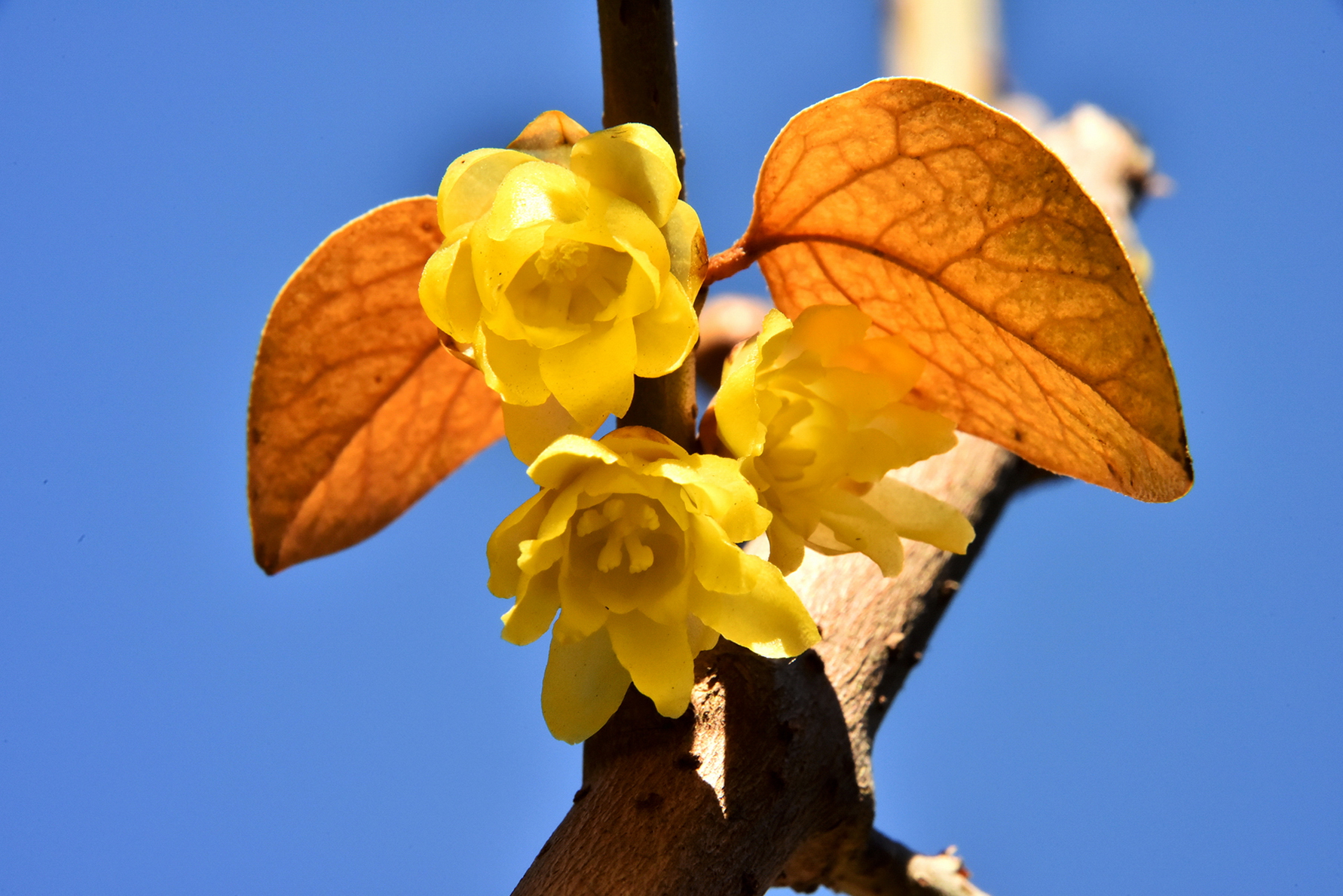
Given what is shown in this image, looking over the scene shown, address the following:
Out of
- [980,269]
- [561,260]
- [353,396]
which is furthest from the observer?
[353,396]

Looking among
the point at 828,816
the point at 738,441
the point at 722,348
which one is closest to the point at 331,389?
the point at 738,441

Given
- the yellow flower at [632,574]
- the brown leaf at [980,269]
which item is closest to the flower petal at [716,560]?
the yellow flower at [632,574]

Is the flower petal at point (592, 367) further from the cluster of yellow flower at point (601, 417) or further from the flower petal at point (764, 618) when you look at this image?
the flower petal at point (764, 618)

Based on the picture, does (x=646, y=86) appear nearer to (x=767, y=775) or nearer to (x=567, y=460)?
(x=567, y=460)

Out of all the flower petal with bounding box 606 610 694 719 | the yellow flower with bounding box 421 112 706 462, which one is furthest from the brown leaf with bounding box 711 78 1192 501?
the flower petal with bounding box 606 610 694 719

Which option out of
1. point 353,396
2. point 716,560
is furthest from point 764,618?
point 353,396

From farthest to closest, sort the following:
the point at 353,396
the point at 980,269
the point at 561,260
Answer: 1. the point at 353,396
2. the point at 980,269
3. the point at 561,260

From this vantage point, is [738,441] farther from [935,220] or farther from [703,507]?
[935,220]
